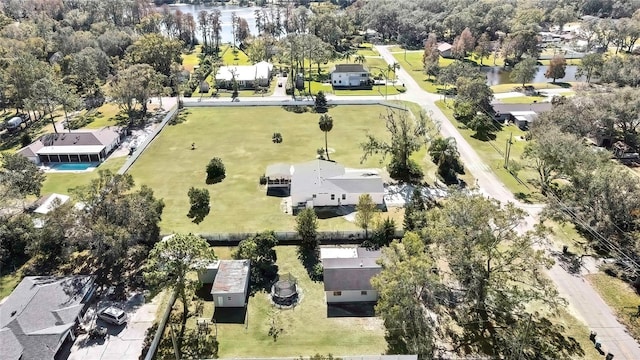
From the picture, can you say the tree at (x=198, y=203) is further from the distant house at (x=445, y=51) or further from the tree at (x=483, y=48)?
the distant house at (x=445, y=51)

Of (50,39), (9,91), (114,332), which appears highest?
(50,39)

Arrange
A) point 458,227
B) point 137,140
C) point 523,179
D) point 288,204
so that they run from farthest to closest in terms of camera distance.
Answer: point 137,140, point 523,179, point 288,204, point 458,227

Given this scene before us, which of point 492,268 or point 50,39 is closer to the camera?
point 492,268

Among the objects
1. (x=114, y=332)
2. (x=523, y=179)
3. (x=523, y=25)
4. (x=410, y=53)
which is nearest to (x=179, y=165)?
(x=114, y=332)

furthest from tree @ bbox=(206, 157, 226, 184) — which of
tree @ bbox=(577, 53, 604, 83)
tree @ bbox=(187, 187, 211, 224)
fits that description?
tree @ bbox=(577, 53, 604, 83)

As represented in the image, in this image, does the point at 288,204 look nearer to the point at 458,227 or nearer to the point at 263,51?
the point at 458,227

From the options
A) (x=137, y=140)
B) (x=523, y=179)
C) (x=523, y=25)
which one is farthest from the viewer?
(x=523, y=25)

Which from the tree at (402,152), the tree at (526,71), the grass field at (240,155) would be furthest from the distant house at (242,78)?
the tree at (526,71)

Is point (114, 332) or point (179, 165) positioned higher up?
point (179, 165)
